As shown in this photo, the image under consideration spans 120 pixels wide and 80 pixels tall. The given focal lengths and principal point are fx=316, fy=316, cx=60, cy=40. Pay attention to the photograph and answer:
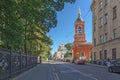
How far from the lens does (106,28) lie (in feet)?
202

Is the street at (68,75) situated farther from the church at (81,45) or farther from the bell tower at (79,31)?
the church at (81,45)

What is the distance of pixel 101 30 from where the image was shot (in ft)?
219

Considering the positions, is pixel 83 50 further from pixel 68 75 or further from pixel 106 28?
pixel 68 75

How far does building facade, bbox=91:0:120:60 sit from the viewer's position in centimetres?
5391

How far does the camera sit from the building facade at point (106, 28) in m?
53.9

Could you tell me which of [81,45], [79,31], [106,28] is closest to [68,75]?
[106,28]

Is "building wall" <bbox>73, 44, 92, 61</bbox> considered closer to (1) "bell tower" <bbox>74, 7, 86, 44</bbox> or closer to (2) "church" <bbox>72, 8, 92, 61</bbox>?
(2) "church" <bbox>72, 8, 92, 61</bbox>

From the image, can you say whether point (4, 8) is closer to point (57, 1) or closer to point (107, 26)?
point (57, 1)

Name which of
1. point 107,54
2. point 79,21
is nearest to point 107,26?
point 107,54

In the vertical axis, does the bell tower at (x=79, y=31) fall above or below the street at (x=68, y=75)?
above

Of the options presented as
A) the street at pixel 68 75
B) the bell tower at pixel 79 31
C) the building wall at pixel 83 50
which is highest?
the bell tower at pixel 79 31

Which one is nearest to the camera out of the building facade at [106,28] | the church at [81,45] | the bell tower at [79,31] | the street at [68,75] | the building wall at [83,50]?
the street at [68,75]

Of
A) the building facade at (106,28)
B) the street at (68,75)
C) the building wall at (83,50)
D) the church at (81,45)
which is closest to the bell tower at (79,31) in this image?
the church at (81,45)

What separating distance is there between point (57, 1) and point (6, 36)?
478cm
